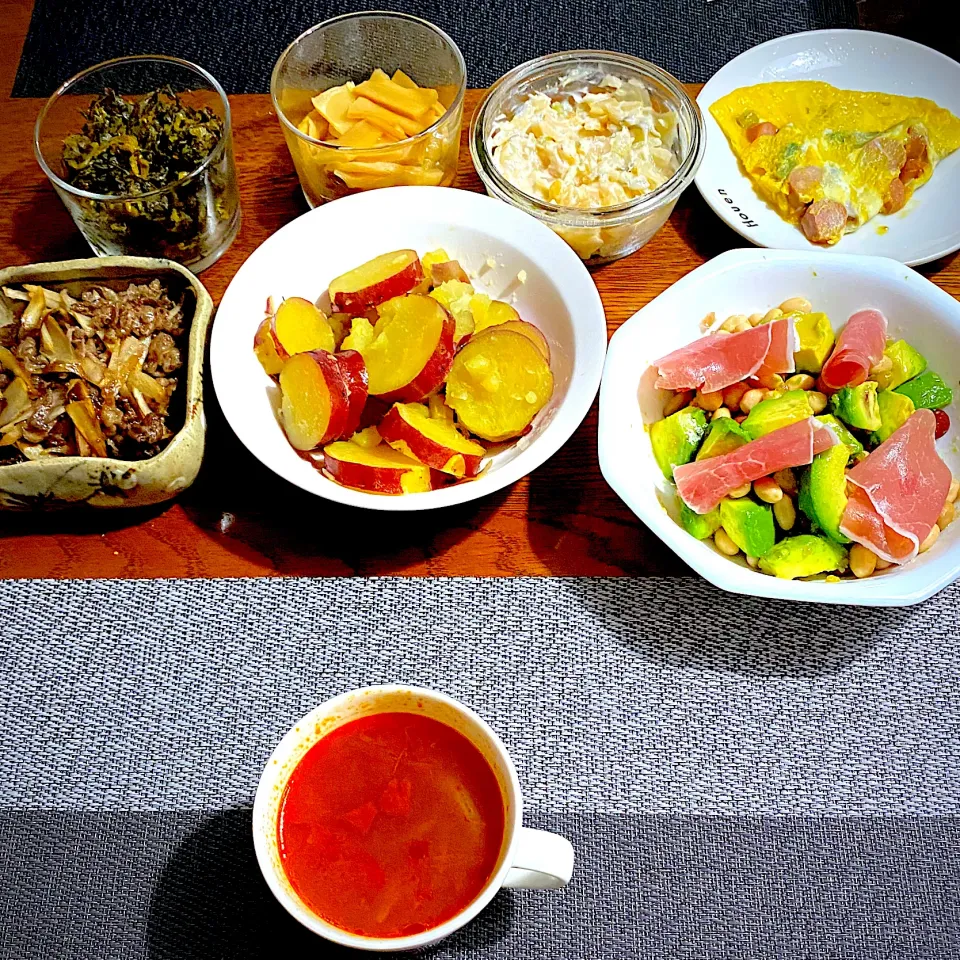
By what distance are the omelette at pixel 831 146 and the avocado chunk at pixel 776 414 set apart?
1.60ft

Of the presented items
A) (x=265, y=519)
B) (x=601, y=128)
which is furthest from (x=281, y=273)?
(x=601, y=128)

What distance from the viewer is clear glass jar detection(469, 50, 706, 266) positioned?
1.71 meters

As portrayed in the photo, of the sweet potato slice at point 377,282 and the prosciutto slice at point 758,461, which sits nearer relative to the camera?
the prosciutto slice at point 758,461

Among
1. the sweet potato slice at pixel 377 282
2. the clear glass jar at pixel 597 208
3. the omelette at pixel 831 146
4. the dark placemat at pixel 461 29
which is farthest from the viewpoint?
the dark placemat at pixel 461 29

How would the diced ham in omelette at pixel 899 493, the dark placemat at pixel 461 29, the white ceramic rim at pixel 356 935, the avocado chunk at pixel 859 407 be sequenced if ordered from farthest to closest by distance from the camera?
the dark placemat at pixel 461 29 → the avocado chunk at pixel 859 407 → the diced ham in omelette at pixel 899 493 → the white ceramic rim at pixel 356 935

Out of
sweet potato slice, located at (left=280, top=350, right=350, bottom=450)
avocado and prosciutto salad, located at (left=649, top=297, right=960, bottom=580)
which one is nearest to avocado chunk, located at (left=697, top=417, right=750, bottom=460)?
avocado and prosciutto salad, located at (left=649, top=297, right=960, bottom=580)

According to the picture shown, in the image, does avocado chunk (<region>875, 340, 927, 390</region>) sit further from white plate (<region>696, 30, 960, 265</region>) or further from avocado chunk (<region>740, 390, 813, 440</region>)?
white plate (<region>696, 30, 960, 265</region>)

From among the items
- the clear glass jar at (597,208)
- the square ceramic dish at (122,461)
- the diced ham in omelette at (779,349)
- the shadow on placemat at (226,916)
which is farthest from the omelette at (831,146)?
the shadow on placemat at (226,916)

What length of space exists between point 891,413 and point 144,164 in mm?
1349

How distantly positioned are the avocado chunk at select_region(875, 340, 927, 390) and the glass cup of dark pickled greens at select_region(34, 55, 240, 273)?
1.20 meters

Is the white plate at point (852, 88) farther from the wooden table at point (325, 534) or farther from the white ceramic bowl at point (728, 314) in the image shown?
the wooden table at point (325, 534)

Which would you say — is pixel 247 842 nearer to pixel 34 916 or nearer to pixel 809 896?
pixel 34 916

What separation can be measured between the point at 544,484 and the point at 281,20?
4.80ft

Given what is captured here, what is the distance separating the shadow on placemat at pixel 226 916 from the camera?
120 centimetres
